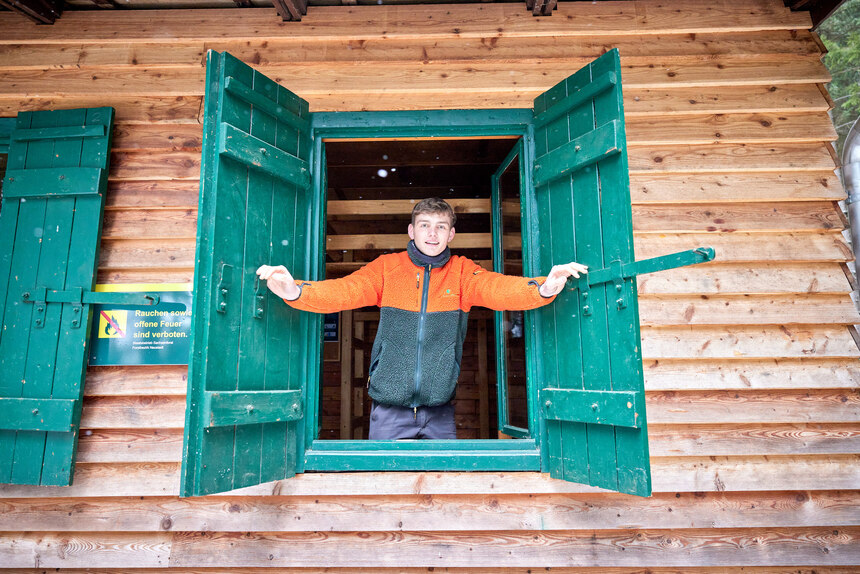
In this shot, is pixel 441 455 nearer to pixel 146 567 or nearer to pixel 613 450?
pixel 613 450

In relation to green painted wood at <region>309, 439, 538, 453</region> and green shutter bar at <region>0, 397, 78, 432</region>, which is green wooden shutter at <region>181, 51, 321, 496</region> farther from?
green shutter bar at <region>0, 397, 78, 432</region>

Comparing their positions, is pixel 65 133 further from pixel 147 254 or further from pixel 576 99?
pixel 576 99

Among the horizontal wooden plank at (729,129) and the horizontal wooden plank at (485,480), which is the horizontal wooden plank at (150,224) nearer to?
the horizontal wooden plank at (485,480)

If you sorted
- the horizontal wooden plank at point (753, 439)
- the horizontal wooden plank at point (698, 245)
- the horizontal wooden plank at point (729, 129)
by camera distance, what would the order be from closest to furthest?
the horizontal wooden plank at point (753, 439) < the horizontal wooden plank at point (698, 245) < the horizontal wooden plank at point (729, 129)

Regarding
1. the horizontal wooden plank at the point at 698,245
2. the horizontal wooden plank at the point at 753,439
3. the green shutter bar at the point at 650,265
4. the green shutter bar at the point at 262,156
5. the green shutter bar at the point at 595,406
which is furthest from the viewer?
the horizontal wooden plank at the point at 698,245

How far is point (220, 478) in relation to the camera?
225cm

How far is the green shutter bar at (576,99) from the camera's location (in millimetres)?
2410

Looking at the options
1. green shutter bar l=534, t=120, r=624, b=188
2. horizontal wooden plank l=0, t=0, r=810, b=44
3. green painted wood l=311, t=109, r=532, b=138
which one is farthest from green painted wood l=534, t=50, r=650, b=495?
horizontal wooden plank l=0, t=0, r=810, b=44

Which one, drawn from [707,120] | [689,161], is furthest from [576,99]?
[707,120]

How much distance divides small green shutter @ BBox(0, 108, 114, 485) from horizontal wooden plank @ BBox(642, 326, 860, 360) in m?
2.96

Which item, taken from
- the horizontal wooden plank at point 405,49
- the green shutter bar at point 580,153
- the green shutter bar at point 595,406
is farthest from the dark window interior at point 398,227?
the green shutter bar at point 595,406

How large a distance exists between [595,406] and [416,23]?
2.34 m

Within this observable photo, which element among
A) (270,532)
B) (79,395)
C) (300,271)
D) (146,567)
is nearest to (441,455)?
(270,532)

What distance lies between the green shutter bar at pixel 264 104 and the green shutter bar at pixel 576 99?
124 cm
